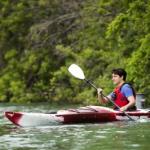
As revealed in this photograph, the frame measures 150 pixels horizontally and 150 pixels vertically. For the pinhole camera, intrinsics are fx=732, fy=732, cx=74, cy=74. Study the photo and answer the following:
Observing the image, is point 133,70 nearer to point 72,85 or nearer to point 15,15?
point 72,85

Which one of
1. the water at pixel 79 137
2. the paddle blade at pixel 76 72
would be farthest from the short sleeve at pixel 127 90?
the paddle blade at pixel 76 72

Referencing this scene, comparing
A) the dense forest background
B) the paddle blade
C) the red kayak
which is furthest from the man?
the dense forest background

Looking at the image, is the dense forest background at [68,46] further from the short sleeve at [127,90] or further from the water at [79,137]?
the water at [79,137]

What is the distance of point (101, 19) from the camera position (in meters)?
26.2

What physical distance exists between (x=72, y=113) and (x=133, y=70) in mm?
6340

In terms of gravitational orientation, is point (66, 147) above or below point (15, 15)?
below

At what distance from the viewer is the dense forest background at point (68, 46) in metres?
20.9

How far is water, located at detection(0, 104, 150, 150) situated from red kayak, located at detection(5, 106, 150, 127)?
254 mm

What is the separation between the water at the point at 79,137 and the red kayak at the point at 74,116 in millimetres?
254

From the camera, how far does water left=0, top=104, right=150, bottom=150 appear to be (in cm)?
1041

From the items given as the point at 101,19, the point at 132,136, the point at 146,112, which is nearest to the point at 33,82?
the point at 101,19

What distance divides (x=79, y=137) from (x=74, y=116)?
2563 mm

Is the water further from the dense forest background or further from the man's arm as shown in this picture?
the dense forest background

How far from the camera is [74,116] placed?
46.4 feet
